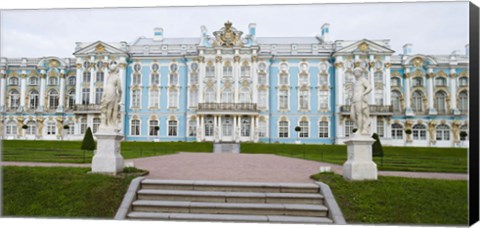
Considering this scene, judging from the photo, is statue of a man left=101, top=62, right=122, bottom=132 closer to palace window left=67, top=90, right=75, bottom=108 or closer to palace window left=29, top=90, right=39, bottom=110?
palace window left=67, top=90, right=75, bottom=108

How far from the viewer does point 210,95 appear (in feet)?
103

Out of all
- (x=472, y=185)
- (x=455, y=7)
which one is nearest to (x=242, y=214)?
(x=472, y=185)

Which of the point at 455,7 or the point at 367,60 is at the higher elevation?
the point at 367,60

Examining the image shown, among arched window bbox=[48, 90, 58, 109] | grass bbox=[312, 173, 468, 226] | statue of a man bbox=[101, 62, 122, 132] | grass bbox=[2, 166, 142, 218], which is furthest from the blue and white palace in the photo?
grass bbox=[2, 166, 142, 218]

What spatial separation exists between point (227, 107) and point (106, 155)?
23.3 m

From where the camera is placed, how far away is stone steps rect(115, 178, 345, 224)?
634 centimetres

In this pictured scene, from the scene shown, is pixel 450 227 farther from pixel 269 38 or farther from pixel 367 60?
pixel 269 38

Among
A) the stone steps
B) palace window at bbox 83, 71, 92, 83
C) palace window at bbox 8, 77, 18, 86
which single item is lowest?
the stone steps

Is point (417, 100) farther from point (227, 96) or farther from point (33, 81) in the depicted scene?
point (33, 81)

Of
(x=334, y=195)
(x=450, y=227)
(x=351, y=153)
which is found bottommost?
(x=450, y=227)

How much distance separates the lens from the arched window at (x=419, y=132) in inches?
1186

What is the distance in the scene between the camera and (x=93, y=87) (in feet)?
104

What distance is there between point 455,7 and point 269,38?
2624cm

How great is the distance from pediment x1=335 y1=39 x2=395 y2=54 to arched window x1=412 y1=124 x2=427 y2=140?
21.0ft
